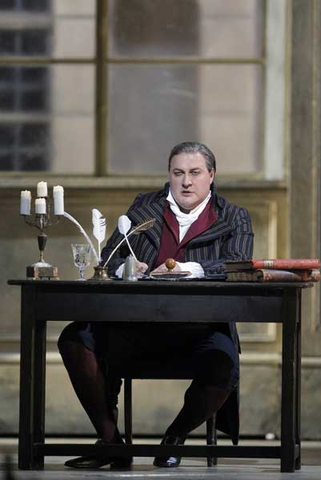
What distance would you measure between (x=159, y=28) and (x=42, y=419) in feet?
10.4

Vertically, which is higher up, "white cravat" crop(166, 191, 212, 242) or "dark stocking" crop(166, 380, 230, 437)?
"white cravat" crop(166, 191, 212, 242)

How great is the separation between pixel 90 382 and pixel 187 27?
313cm

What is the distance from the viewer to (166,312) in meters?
4.66

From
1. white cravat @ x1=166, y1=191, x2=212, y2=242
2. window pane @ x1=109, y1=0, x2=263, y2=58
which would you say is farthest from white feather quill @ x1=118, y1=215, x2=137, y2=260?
window pane @ x1=109, y1=0, x2=263, y2=58

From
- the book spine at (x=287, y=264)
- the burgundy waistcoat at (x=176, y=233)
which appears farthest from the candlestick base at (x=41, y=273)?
the book spine at (x=287, y=264)

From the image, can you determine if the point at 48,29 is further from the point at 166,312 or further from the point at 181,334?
the point at 166,312

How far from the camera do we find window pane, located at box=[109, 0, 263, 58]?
→ 23.9 ft

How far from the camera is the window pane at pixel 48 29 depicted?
7.32 metres

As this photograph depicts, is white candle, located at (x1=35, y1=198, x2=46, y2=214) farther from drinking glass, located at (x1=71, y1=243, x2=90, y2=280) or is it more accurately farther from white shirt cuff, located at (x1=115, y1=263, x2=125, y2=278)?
white shirt cuff, located at (x1=115, y1=263, x2=125, y2=278)

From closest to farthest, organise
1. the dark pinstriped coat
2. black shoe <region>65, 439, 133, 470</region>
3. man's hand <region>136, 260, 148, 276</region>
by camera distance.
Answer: black shoe <region>65, 439, 133, 470</region>, man's hand <region>136, 260, 148, 276</region>, the dark pinstriped coat

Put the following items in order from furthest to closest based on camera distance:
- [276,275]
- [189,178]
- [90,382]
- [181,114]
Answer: [181,114], [189,178], [90,382], [276,275]

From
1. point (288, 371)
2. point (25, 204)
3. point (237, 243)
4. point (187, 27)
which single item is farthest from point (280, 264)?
point (187, 27)

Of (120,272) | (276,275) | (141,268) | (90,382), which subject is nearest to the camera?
(276,275)

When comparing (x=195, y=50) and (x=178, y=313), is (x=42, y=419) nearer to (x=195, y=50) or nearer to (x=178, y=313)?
(x=178, y=313)
